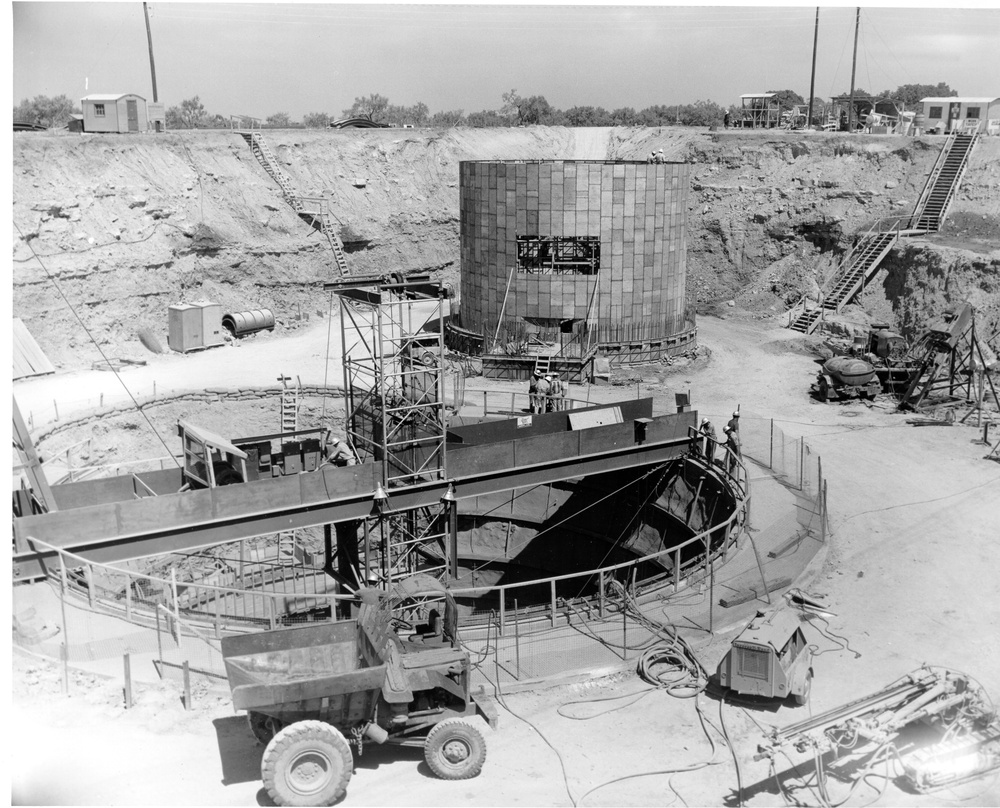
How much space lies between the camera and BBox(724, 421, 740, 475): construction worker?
2698cm

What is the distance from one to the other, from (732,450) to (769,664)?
38.2ft

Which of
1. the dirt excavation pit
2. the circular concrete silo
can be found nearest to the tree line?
the dirt excavation pit

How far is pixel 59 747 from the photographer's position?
15.2m

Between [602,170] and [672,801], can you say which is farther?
[602,170]

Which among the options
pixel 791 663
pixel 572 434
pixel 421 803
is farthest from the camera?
pixel 572 434

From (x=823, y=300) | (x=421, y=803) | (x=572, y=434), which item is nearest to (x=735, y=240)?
(x=823, y=300)

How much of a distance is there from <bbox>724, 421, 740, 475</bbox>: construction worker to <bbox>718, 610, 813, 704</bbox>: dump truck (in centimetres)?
995

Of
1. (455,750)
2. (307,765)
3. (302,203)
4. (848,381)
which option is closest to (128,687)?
(307,765)

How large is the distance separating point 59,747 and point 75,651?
290 cm

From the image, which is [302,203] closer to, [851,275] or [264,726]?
[851,275]

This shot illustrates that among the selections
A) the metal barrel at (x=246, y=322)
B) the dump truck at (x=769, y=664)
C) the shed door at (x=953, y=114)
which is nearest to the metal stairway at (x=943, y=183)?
the shed door at (x=953, y=114)

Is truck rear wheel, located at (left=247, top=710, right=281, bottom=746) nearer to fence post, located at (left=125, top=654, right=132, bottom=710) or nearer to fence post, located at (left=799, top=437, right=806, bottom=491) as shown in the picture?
fence post, located at (left=125, top=654, right=132, bottom=710)

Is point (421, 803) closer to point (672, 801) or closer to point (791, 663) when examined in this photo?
point (672, 801)

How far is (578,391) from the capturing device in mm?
37750
